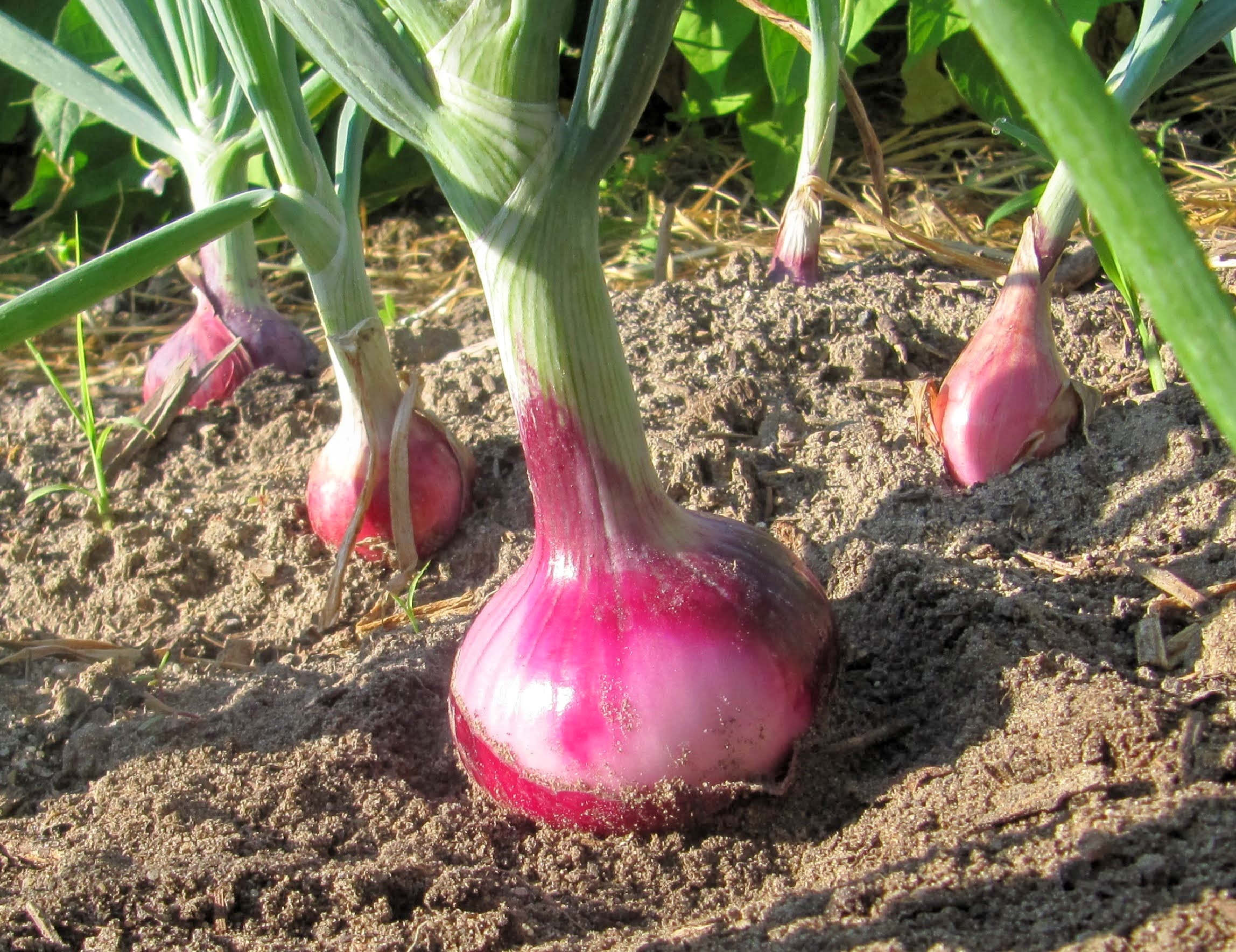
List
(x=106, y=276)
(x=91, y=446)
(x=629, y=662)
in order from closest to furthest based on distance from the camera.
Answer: (x=106, y=276)
(x=629, y=662)
(x=91, y=446)

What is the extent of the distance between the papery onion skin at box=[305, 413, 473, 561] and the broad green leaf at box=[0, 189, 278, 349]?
2.01 feet

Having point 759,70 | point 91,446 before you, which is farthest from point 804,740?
point 759,70

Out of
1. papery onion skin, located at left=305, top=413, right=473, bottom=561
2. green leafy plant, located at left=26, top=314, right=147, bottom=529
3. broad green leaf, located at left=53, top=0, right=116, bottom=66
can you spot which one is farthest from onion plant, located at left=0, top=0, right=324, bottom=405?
broad green leaf, located at left=53, top=0, right=116, bottom=66

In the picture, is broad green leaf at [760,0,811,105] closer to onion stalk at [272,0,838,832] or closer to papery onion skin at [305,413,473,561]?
papery onion skin at [305,413,473,561]

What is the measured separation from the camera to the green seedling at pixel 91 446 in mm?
1454

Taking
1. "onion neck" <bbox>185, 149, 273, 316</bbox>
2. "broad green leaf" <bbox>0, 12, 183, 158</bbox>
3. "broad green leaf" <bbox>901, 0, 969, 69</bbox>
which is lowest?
"onion neck" <bbox>185, 149, 273, 316</bbox>

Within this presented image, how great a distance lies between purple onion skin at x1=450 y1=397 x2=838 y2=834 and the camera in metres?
0.85

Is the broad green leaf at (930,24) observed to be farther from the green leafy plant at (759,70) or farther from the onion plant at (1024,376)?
the onion plant at (1024,376)

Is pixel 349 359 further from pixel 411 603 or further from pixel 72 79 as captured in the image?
pixel 72 79

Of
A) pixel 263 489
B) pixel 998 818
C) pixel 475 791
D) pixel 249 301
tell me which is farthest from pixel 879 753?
pixel 249 301

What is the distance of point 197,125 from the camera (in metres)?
1.59

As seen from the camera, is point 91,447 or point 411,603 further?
point 91,447

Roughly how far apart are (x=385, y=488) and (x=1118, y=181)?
1.09 m

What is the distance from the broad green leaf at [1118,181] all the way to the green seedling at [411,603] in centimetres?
93
